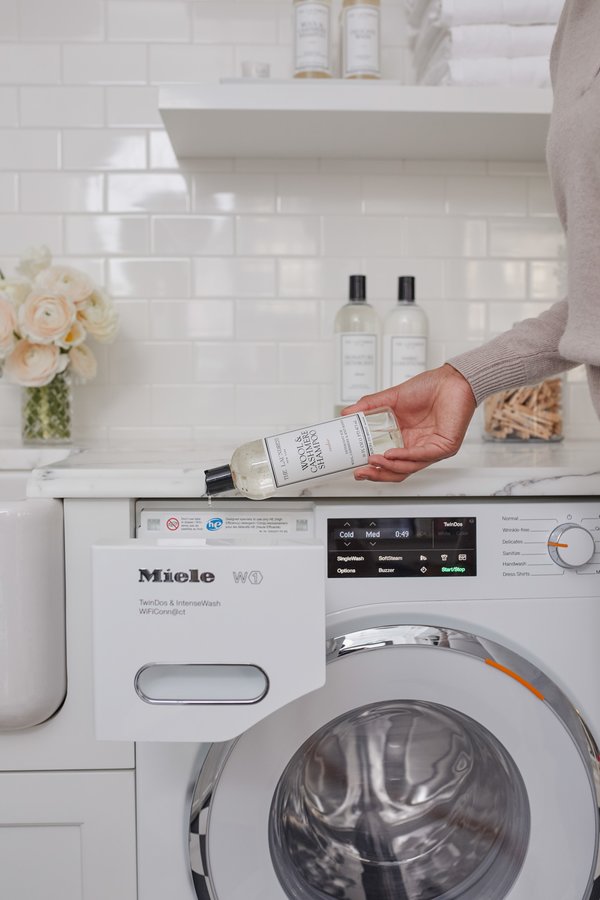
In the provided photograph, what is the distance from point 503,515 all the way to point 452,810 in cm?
43

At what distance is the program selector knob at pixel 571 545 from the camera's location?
0.95 m

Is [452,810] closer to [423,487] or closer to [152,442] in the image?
[423,487]

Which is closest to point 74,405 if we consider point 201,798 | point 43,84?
point 43,84

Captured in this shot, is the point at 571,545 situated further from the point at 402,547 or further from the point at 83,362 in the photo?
the point at 83,362

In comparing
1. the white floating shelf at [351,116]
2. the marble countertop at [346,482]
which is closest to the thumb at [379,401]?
the marble countertop at [346,482]

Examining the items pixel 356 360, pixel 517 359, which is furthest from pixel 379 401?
pixel 356 360

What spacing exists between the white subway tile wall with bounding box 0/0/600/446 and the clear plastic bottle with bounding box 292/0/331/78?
Result: 17cm

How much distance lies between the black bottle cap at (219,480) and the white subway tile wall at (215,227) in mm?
666

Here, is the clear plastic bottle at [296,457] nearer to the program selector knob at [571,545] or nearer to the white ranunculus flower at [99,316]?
the program selector knob at [571,545]

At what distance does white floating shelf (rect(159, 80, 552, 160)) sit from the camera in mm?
1266

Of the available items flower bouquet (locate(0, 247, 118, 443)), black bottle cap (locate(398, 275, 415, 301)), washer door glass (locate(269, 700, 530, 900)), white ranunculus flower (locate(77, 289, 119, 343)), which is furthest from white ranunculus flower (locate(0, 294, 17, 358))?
washer door glass (locate(269, 700, 530, 900))

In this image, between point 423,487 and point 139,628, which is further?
point 423,487

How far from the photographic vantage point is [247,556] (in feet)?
2.61

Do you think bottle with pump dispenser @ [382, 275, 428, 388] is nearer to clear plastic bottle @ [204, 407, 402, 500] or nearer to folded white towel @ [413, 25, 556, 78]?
folded white towel @ [413, 25, 556, 78]
